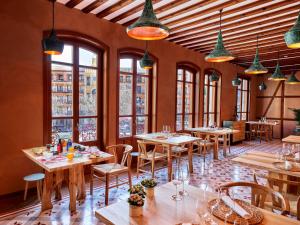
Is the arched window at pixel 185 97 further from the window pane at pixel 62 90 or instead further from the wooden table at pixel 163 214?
the wooden table at pixel 163 214

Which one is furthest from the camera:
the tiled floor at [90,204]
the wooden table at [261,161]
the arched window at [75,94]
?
the arched window at [75,94]

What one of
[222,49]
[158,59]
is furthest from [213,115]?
[222,49]

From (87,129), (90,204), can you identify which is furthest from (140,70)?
(90,204)

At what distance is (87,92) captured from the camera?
4906 mm

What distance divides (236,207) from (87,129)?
12.7ft

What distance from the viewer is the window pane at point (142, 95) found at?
19.4 feet

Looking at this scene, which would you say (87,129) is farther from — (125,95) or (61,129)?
(125,95)

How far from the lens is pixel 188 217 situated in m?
1.61

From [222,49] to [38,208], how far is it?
3.61 metres

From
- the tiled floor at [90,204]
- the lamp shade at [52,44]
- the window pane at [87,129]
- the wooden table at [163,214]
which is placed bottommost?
the tiled floor at [90,204]

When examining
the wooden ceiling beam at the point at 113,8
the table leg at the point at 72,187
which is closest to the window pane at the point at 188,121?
the wooden ceiling beam at the point at 113,8

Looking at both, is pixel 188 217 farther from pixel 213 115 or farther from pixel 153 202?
pixel 213 115

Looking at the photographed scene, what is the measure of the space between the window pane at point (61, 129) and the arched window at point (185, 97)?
356 cm

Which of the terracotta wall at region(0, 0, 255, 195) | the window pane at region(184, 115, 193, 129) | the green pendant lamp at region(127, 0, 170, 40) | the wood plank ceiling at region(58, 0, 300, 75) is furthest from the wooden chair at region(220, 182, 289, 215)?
the window pane at region(184, 115, 193, 129)
